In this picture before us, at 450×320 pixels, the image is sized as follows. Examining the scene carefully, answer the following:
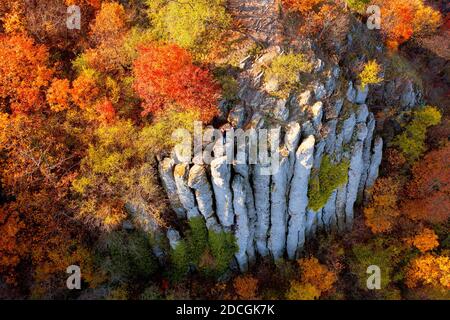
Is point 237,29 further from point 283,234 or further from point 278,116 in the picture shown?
point 283,234

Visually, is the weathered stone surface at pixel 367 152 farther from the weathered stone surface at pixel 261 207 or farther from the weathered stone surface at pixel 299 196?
the weathered stone surface at pixel 261 207

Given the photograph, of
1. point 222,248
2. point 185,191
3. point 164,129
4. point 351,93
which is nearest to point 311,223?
point 222,248

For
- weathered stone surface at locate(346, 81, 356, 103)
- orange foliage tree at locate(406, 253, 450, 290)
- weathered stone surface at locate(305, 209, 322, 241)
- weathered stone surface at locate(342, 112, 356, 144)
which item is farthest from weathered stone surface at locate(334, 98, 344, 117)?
orange foliage tree at locate(406, 253, 450, 290)

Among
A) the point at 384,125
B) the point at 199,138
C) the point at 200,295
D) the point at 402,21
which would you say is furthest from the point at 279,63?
the point at 200,295

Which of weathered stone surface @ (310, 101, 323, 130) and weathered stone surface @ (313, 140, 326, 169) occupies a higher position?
weathered stone surface @ (310, 101, 323, 130)

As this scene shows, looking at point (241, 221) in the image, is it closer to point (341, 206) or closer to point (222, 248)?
point (222, 248)

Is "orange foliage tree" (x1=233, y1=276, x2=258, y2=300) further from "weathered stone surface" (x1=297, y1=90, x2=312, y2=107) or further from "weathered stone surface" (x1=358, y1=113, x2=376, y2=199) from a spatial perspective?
"weathered stone surface" (x1=297, y1=90, x2=312, y2=107)
